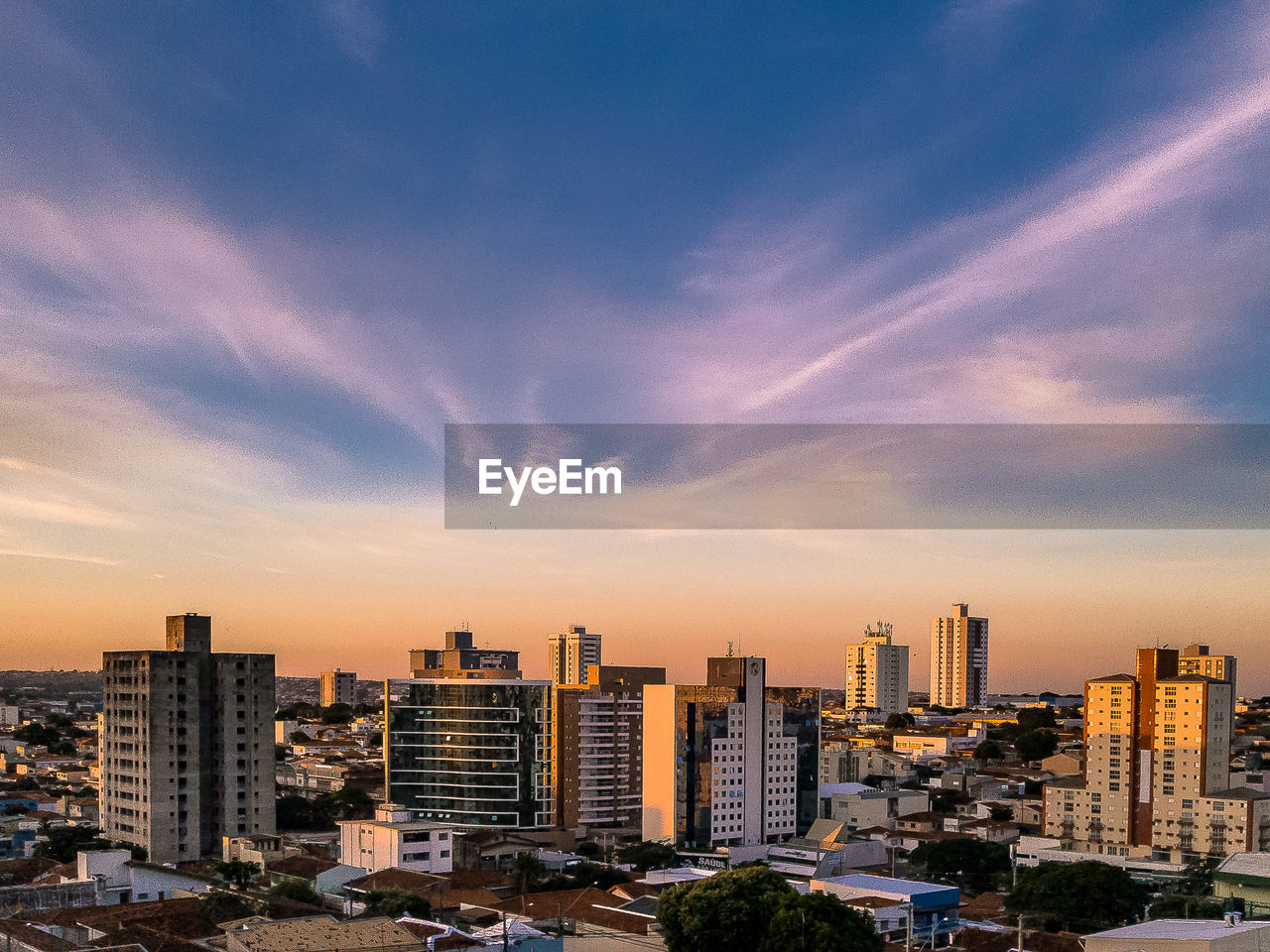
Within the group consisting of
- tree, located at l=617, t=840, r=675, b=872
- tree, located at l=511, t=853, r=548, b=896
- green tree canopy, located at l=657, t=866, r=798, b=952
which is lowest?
tree, located at l=617, t=840, r=675, b=872

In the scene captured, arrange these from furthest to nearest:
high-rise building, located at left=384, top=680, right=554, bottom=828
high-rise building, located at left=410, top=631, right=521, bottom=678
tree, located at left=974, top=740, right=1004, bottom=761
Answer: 1. tree, located at left=974, top=740, right=1004, bottom=761
2. high-rise building, located at left=410, top=631, right=521, bottom=678
3. high-rise building, located at left=384, top=680, right=554, bottom=828

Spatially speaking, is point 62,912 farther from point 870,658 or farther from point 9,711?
point 870,658

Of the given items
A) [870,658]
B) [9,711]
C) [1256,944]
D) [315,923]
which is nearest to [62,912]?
[315,923]

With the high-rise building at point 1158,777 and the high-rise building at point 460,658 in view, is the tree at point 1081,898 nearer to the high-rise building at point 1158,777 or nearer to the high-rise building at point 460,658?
the high-rise building at point 1158,777

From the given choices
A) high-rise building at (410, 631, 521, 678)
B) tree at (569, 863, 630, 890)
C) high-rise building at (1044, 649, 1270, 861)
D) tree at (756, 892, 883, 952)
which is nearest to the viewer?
tree at (756, 892, 883, 952)

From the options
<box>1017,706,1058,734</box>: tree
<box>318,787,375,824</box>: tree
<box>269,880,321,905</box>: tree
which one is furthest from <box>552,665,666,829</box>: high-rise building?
<box>1017,706,1058,734</box>: tree

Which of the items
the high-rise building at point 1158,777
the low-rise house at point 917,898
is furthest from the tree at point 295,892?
the high-rise building at point 1158,777

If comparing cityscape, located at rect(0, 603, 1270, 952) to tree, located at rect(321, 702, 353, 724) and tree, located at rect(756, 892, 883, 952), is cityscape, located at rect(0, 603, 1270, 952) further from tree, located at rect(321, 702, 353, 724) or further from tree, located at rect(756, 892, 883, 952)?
tree, located at rect(321, 702, 353, 724)

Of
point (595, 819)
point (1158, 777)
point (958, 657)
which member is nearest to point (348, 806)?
point (595, 819)
